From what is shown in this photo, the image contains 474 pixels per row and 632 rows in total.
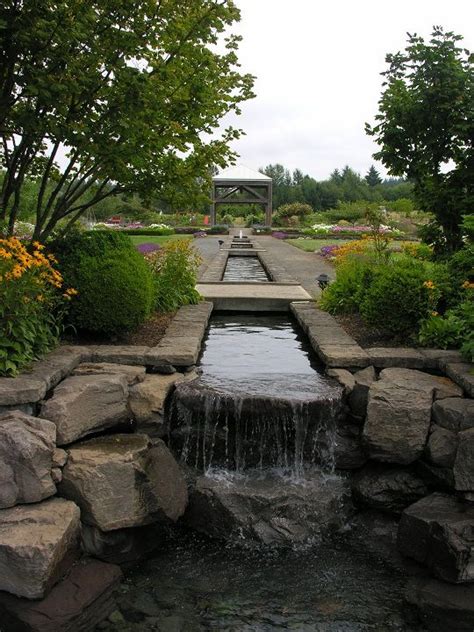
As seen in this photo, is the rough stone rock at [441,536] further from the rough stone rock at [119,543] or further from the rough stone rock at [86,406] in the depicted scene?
the rough stone rock at [86,406]

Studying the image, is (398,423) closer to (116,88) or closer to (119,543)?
(119,543)

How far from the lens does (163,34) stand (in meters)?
5.83

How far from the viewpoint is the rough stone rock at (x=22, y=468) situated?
3.84 m

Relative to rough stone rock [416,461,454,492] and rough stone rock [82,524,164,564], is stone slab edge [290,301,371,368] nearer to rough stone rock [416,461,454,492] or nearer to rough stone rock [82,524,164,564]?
rough stone rock [416,461,454,492]

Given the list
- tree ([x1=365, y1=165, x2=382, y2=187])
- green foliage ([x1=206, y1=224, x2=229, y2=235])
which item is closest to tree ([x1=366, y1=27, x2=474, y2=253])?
green foliage ([x1=206, y1=224, x2=229, y2=235])

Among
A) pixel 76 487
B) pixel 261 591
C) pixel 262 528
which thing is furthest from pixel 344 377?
pixel 76 487

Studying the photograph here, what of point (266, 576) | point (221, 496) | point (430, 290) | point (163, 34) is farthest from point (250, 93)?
point (266, 576)

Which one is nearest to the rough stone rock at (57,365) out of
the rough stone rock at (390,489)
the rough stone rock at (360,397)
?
the rough stone rock at (360,397)

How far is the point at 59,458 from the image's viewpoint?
411 centimetres

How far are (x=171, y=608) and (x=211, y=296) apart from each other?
5.77 meters

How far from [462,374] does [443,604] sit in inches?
75.7

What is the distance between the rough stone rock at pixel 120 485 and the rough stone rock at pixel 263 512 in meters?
0.20

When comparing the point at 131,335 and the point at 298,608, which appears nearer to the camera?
the point at 298,608

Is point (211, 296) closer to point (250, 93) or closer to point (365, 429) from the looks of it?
point (250, 93)
